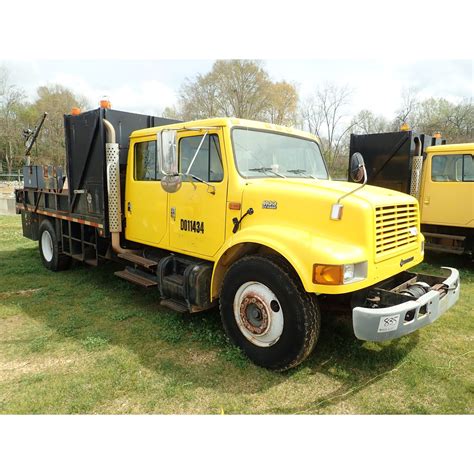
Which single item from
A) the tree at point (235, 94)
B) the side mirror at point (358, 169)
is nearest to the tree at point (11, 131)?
the tree at point (235, 94)

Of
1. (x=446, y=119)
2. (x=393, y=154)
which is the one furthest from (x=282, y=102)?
(x=393, y=154)

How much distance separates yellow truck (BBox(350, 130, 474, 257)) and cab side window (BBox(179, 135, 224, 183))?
5.74 metres

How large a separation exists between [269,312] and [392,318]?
41.2 inches

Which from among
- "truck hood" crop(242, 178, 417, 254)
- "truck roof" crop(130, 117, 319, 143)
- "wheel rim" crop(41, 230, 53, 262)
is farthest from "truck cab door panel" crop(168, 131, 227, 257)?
"wheel rim" crop(41, 230, 53, 262)

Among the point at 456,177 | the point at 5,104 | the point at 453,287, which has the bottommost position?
the point at 453,287

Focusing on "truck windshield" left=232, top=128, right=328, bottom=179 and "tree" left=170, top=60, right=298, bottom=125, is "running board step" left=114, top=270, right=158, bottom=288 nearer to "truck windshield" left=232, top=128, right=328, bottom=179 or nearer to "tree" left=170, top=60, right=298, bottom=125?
"truck windshield" left=232, top=128, right=328, bottom=179

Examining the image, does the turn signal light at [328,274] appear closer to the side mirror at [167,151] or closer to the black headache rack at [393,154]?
the side mirror at [167,151]

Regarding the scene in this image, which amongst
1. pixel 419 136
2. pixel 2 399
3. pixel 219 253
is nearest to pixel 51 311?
pixel 2 399

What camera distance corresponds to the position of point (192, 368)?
3.60 m

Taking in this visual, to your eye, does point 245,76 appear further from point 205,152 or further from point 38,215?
point 205,152

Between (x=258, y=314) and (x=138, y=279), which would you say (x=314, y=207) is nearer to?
(x=258, y=314)

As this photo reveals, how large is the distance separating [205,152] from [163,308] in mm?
2330

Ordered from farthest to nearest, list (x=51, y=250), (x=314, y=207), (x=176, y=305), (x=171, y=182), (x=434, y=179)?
1. (x=434, y=179)
2. (x=51, y=250)
3. (x=176, y=305)
4. (x=171, y=182)
5. (x=314, y=207)

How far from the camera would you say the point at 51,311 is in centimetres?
504
